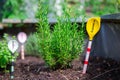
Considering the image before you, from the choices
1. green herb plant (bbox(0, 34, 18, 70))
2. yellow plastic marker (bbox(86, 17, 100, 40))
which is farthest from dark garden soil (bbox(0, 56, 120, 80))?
yellow plastic marker (bbox(86, 17, 100, 40))

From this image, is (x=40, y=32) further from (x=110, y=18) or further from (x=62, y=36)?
(x=110, y=18)

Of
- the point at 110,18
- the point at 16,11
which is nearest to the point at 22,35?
the point at 110,18

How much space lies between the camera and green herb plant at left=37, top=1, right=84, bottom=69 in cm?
578

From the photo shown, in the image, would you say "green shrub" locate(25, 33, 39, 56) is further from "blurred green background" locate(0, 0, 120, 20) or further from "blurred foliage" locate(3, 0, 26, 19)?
"blurred foliage" locate(3, 0, 26, 19)

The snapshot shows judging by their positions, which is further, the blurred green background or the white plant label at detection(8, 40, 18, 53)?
the blurred green background

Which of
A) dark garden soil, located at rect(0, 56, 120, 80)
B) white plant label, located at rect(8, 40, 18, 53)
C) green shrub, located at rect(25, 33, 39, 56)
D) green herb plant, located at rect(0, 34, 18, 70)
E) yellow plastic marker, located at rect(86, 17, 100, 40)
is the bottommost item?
green shrub, located at rect(25, 33, 39, 56)

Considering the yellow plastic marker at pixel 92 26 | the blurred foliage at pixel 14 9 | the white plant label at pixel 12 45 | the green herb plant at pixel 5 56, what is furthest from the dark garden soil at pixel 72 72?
the blurred foliage at pixel 14 9

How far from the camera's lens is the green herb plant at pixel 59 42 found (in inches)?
228

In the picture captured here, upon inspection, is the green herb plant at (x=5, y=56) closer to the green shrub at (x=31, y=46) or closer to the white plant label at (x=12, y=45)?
the white plant label at (x=12, y=45)

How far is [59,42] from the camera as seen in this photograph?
576cm

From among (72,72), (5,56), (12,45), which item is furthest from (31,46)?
(72,72)

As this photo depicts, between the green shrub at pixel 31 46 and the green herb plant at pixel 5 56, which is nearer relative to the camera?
the green herb plant at pixel 5 56

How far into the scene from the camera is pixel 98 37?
24.4 ft

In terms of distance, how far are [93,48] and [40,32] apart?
170cm
